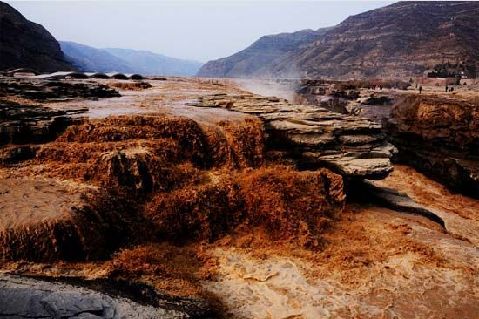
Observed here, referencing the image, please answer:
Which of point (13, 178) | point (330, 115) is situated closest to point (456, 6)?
point (330, 115)

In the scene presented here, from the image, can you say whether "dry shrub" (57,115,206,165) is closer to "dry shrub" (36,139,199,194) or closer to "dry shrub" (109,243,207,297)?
"dry shrub" (36,139,199,194)

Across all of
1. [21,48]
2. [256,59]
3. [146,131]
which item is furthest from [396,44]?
[146,131]

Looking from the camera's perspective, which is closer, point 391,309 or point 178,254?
point 391,309

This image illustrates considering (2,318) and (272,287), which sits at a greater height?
(2,318)

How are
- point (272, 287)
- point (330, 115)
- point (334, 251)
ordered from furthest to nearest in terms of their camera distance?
point (330, 115) < point (334, 251) < point (272, 287)

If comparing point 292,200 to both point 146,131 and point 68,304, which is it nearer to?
point 146,131

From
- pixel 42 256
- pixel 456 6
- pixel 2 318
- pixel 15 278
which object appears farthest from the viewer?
pixel 456 6

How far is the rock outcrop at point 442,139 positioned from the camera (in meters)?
16.4

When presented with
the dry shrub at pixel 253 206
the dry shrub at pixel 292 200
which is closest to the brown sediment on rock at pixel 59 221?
the dry shrub at pixel 253 206

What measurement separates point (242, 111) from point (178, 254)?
19.9ft

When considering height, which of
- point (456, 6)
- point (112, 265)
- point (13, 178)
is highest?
point (456, 6)

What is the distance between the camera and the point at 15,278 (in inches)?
203

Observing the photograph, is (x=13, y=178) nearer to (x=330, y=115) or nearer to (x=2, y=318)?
(x=2, y=318)

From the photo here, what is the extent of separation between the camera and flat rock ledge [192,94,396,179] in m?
11.5
